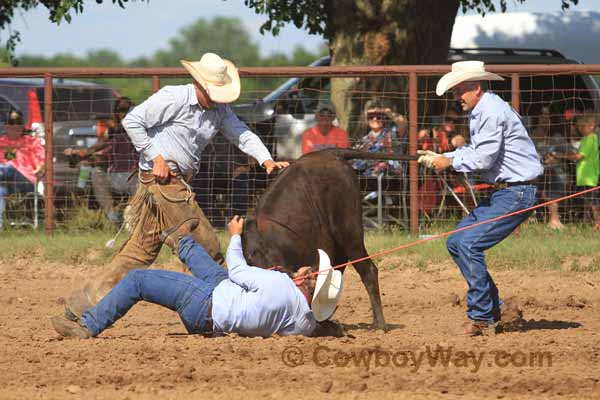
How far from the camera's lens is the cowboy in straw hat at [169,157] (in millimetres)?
8281

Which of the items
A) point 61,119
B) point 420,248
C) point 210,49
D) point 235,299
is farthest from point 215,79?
point 210,49

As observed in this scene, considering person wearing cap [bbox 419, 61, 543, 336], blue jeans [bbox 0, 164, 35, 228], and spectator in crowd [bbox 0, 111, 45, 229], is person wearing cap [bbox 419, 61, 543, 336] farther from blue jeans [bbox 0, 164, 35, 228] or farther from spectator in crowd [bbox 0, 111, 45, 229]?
blue jeans [bbox 0, 164, 35, 228]

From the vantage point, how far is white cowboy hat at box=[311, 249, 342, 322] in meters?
7.44

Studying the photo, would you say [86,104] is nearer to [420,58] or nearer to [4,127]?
[4,127]

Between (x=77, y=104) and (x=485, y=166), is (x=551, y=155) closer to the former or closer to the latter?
(x=485, y=166)

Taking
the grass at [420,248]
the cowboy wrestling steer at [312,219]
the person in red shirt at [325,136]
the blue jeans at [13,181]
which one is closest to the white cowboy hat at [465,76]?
the cowboy wrestling steer at [312,219]

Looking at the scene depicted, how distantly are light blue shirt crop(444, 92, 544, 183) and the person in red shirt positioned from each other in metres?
4.93

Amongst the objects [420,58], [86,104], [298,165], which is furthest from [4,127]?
[298,165]

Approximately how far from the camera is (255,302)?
7320 mm

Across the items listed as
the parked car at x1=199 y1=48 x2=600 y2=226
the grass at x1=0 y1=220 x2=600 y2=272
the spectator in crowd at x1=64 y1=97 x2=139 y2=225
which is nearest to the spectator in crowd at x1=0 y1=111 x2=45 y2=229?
the spectator in crowd at x1=64 y1=97 x2=139 y2=225

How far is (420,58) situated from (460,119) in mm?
1267

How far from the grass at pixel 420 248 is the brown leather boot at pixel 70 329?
4211 mm

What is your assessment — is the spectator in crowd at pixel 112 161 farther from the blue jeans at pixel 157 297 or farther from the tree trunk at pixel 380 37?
the blue jeans at pixel 157 297

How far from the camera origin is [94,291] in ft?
27.5
